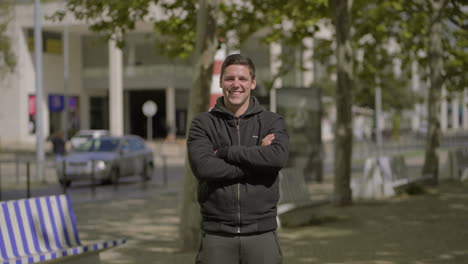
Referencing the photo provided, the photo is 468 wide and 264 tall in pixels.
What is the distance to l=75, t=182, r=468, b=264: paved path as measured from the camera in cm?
886

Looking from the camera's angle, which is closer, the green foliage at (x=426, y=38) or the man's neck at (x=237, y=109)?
the man's neck at (x=237, y=109)

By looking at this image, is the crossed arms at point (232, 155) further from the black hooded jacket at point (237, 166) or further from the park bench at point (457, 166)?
the park bench at point (457, 166)

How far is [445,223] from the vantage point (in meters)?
11.7

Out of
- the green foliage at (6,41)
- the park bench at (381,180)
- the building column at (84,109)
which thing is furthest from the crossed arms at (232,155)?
the building column at (84,109)

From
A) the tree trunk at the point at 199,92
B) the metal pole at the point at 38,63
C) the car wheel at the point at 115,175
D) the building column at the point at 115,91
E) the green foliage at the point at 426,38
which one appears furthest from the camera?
the building column at the point at 115,91

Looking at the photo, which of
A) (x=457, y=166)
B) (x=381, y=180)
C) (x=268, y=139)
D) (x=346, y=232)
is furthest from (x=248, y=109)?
(x=457, y=166)

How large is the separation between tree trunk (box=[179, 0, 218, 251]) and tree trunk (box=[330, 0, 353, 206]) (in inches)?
219

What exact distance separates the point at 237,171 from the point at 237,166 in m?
Answer: 0.03

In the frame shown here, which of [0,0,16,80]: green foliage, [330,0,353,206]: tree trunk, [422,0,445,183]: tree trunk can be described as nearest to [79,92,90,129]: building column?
[0,0,16,80]: green foliage

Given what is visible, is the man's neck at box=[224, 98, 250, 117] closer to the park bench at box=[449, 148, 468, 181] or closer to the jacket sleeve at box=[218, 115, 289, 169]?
the jacket sleeve at box=[218, 115, 289, 169]

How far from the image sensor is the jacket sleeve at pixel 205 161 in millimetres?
4059

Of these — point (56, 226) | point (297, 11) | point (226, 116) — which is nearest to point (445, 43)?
point (297, 11)

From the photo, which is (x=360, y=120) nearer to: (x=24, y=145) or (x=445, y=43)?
(x=24, y=145)

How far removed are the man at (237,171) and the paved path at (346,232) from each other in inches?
176
